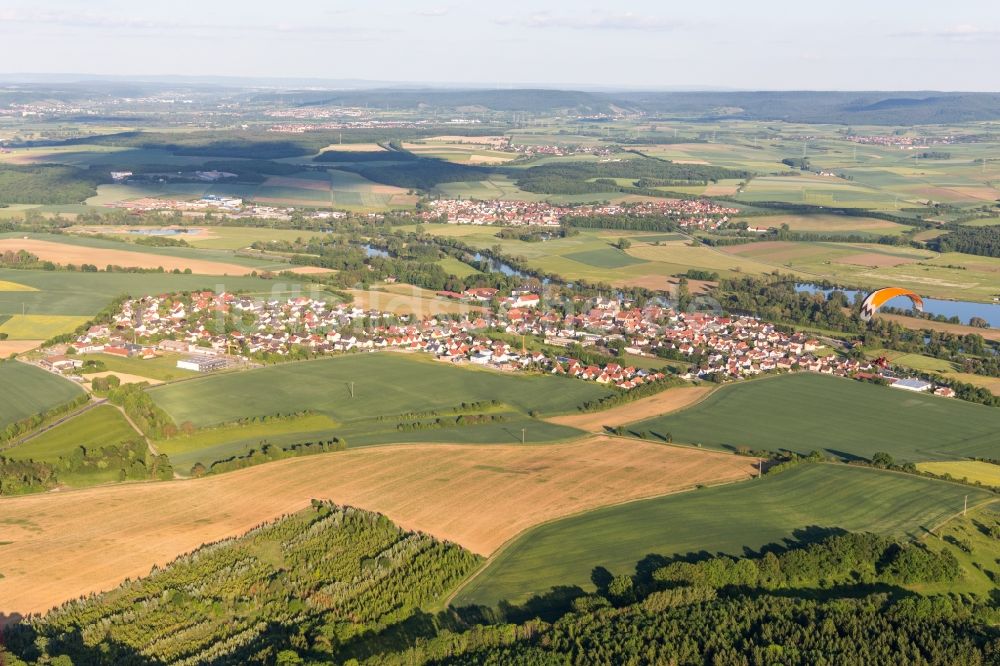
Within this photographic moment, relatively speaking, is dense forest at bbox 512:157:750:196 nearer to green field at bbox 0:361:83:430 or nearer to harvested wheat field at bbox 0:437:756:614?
green field at bbox 0:361:83:430

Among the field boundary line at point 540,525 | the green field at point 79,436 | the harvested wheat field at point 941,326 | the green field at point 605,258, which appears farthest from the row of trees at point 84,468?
the green field at point 605,258

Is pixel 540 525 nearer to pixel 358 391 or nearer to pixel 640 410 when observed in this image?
pixel 640 410

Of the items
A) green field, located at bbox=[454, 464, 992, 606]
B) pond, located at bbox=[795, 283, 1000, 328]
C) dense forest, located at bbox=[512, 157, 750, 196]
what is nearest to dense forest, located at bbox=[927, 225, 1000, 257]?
pond, located at bbox=[795, 283, 1000, 328]

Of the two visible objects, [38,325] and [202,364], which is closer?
[202,364]

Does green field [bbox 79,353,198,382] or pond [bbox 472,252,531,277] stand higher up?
pond [bbox 472,252,531,277]

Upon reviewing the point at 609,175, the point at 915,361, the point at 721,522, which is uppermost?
the point at 609,175

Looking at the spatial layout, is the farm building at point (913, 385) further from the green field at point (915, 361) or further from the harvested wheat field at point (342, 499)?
the harvested wheat field at point (342, 499)

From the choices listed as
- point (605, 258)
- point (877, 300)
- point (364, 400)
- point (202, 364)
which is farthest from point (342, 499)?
point (605, 258)
